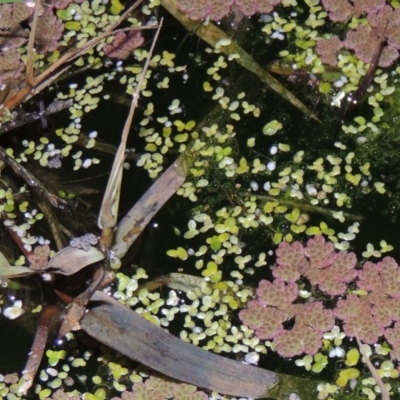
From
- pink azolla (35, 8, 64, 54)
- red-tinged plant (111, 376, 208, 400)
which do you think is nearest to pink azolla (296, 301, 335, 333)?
red-tinged plant (111, 376, 208, 400)

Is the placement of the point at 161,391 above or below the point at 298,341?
below

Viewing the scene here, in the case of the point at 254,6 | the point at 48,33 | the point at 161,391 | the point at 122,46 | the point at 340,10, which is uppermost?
the point at 340,10

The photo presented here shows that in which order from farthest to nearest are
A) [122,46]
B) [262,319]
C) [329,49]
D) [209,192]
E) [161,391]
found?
[122,46], [329,49], [209,192], [262,319], [161,391]

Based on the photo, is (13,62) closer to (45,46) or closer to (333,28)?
(45,46)

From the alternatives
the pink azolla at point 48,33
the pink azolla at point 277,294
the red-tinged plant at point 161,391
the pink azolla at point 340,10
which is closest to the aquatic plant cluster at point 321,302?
the pink azolla at point 277,294

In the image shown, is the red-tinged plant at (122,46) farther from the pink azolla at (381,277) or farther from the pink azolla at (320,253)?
the pink azolla at (381,277)

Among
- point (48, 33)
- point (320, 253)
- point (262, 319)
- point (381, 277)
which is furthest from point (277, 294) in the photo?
point (48, 33)

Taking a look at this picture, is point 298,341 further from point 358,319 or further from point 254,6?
point 254,6
